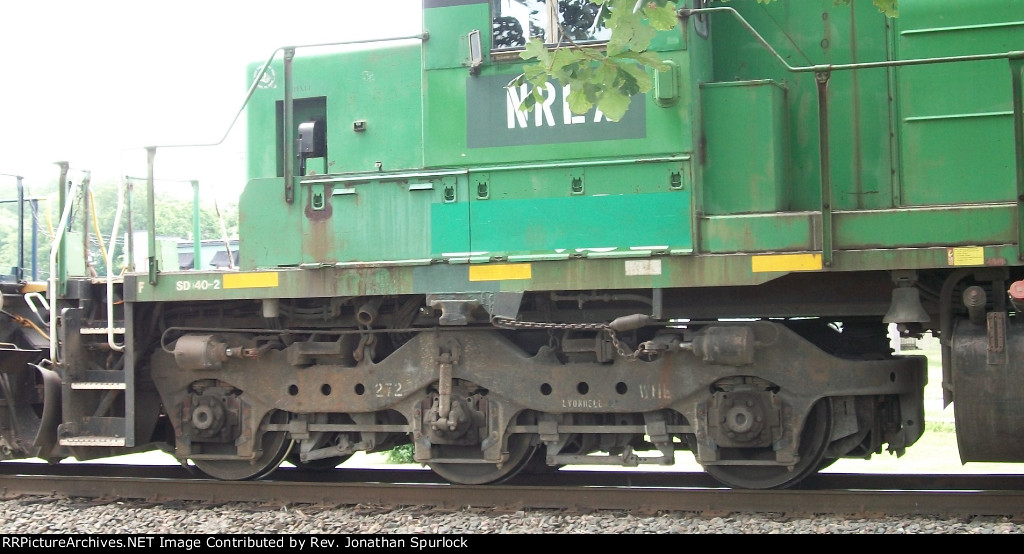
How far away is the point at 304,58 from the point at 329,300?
2.00 metres

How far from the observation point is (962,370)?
6.00 m

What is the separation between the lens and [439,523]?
626 centimetres

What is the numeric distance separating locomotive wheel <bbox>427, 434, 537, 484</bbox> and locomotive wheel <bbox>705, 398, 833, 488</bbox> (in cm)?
139

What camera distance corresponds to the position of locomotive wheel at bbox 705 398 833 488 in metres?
6.71

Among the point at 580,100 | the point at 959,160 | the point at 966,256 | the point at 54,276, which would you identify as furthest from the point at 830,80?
the point at 54,276

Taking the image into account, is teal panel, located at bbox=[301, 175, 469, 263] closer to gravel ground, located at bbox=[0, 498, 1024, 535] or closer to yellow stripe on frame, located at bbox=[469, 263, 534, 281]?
yellow stripe on frame, located at bbox=[469, 263, 534, 281]

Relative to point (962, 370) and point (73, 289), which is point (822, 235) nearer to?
point (962, 370)

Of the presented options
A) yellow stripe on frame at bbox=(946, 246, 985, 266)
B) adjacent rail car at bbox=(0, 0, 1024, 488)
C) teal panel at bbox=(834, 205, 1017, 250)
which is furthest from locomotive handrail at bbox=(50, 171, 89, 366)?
yellow stripe on frame at bbox=(946, 246, 985, 266)

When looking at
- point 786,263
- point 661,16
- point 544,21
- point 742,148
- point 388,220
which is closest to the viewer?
point 661,16

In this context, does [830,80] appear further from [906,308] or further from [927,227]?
[906,308]

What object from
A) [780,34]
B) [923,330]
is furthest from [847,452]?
[780,34]

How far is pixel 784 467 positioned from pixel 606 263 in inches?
81.1

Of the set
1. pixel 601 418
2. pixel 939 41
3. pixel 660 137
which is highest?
pixel 939 41
